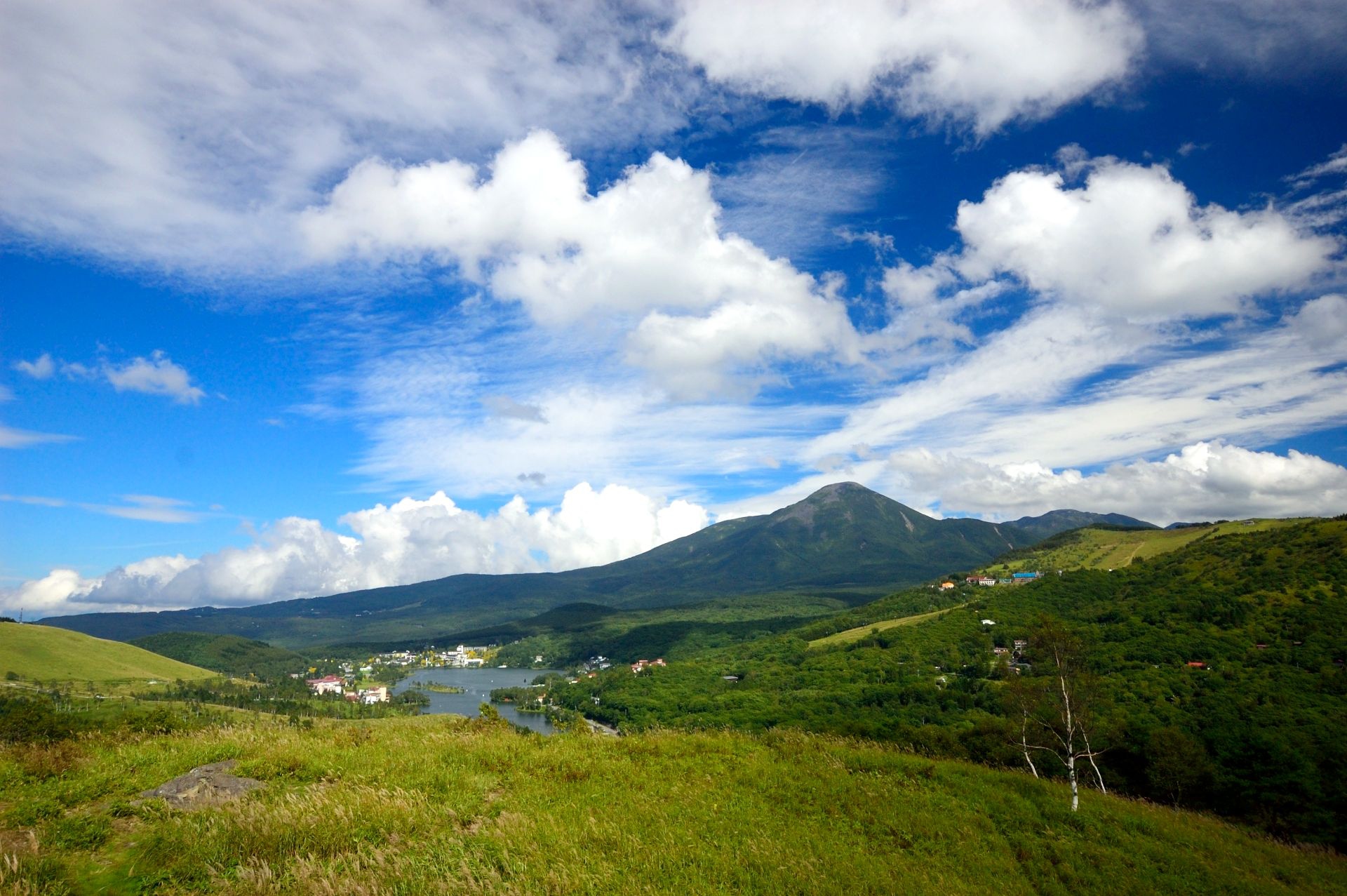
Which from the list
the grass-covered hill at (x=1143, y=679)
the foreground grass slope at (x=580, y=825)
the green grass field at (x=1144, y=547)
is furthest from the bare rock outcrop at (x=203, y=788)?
the green grass field at (x=1144, y=547)

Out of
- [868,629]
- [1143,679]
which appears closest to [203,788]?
[1143,679]

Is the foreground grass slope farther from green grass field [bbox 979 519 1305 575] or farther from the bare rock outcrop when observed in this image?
green grass field [bbox 979 519 1305 575]

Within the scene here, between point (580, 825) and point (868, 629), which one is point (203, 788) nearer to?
point (580, 825)

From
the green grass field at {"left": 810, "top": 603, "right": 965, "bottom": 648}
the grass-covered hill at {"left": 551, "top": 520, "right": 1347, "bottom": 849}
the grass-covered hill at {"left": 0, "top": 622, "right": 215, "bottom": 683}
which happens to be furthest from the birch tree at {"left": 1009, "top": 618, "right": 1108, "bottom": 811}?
the grass-covered hill at {"left": 0, "top": 622, "right": 215, "bottom": 683}

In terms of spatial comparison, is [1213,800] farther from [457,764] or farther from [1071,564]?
[1071,564]

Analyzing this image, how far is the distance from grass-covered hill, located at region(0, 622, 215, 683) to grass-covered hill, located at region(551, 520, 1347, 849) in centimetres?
13472

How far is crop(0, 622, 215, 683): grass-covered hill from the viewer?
167500mm

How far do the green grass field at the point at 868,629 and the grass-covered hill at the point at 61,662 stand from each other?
19559 centimetres

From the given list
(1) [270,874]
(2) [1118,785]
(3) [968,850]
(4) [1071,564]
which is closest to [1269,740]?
(2) [1118,785]

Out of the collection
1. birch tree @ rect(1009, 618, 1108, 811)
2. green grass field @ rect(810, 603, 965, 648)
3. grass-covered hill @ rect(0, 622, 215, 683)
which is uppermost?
birch tree @ rect(1009, 618, 1108, 811)

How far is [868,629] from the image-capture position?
152 m

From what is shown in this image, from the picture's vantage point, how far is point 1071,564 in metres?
188

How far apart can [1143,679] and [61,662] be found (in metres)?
265

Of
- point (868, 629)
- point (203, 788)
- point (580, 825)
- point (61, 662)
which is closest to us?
point (580, 825)
